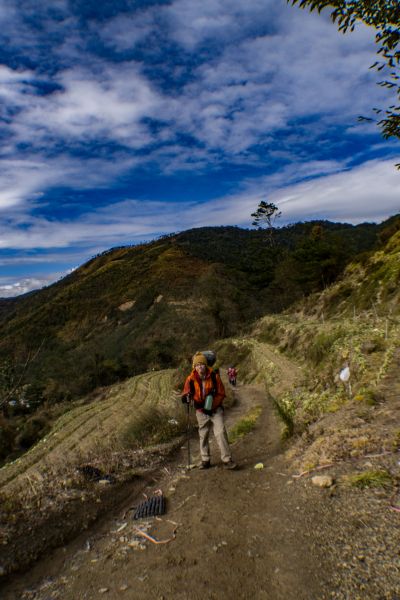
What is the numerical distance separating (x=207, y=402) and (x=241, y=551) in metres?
2.95

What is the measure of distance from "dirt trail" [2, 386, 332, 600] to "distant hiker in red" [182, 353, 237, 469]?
867 millimetres

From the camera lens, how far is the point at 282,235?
12031 centimetres

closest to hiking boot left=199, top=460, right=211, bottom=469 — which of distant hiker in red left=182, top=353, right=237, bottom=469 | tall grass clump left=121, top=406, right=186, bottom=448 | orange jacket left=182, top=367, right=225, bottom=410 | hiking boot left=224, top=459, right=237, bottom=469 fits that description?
distant hiker in red left=182, top=353, right=237, bottom=469

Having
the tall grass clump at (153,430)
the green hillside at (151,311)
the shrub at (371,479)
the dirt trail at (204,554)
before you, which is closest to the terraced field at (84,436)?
the tall grass clump at (153,430)

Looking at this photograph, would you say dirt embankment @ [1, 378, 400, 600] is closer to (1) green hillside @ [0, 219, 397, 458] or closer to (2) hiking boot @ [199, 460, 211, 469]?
(2) hiking boot @ [199, 460, 211, 469]

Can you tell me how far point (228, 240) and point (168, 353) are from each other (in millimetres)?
79781

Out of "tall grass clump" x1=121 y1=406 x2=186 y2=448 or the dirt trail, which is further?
"tall grass clump" x1=121 y1=406 x2=186 y2=448

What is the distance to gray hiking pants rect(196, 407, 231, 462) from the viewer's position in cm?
669

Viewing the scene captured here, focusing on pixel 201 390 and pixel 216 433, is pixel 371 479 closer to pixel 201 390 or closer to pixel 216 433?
pixel 216 433

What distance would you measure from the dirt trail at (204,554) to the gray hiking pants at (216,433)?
792mm

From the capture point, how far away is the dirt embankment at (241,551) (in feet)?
10.2

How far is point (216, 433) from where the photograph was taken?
22.2 feet

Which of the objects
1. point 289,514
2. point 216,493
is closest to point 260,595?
point 289,514

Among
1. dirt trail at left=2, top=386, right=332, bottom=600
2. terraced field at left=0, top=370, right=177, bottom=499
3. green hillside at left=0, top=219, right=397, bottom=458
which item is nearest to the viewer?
dirt trail at left=2, top=386, right=332, bottom=600
